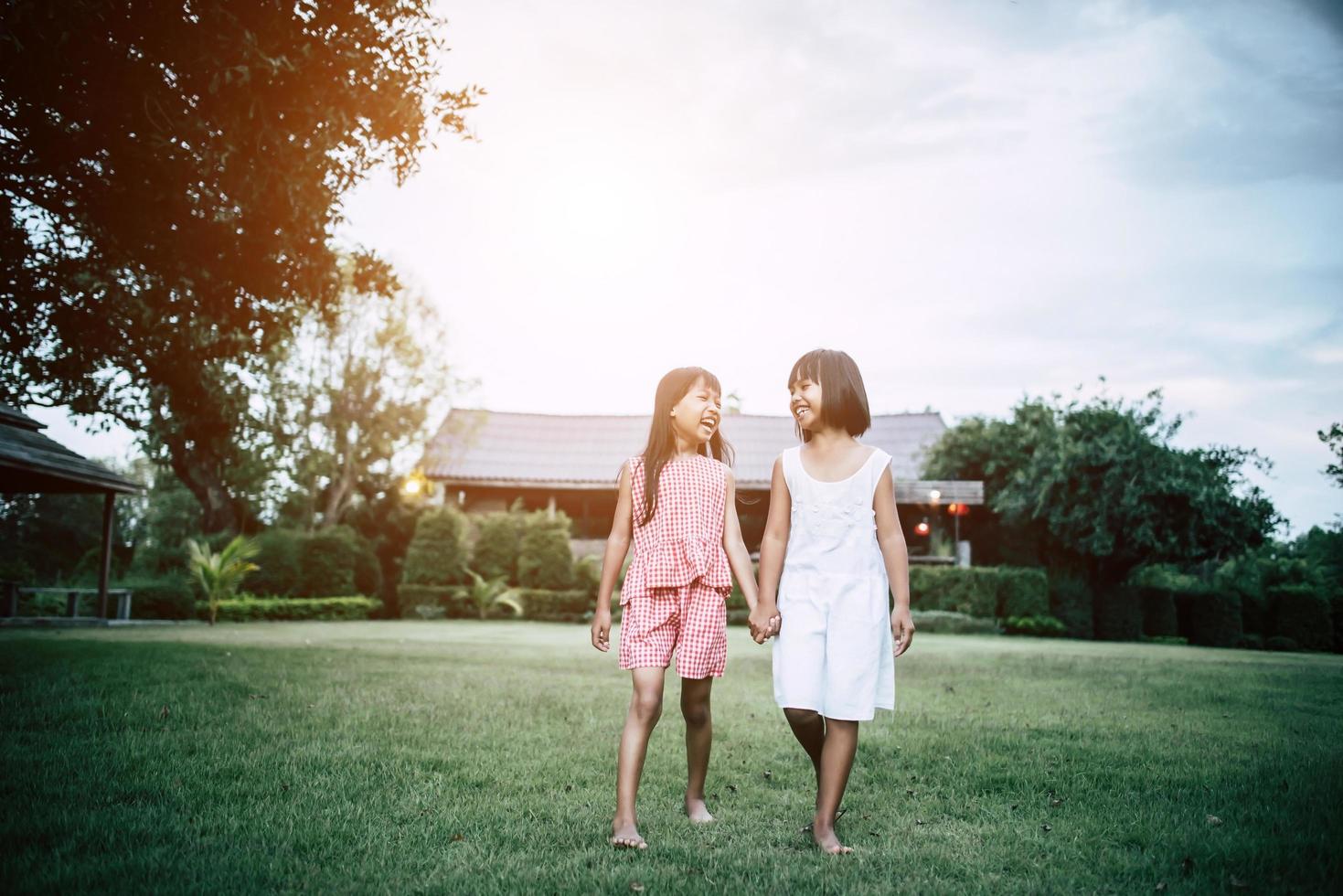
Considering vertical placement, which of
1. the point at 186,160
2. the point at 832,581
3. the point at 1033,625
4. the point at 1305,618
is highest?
the point at 186,160

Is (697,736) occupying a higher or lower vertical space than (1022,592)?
higher

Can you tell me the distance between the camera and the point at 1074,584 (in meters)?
23.3

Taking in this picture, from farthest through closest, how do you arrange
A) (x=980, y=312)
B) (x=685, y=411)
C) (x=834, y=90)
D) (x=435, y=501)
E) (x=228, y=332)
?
(x=435, y=501) < (x=980, y=312) < (x=834, y=90) < (x=228, y=332) < (x=685, y=411)

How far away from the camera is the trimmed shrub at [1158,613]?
24516 millimetres

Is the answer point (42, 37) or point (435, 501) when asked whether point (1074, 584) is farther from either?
point (42, 37)

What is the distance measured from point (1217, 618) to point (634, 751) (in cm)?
2605

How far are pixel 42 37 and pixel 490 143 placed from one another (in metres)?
3.48

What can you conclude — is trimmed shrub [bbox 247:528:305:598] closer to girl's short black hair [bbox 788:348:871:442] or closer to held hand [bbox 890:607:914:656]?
girl's short black hair [bbox 788:348:871:442]

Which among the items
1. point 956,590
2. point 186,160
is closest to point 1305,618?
point 956,590

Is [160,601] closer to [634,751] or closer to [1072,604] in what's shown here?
[634,751]

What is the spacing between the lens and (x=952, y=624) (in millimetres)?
21312

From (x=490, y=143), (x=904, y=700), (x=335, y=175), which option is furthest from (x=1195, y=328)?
(x=335, y=175)

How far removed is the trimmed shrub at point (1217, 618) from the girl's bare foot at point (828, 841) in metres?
25.2

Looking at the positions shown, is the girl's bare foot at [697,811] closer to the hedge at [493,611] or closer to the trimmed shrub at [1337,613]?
the hedge at [493,611]
